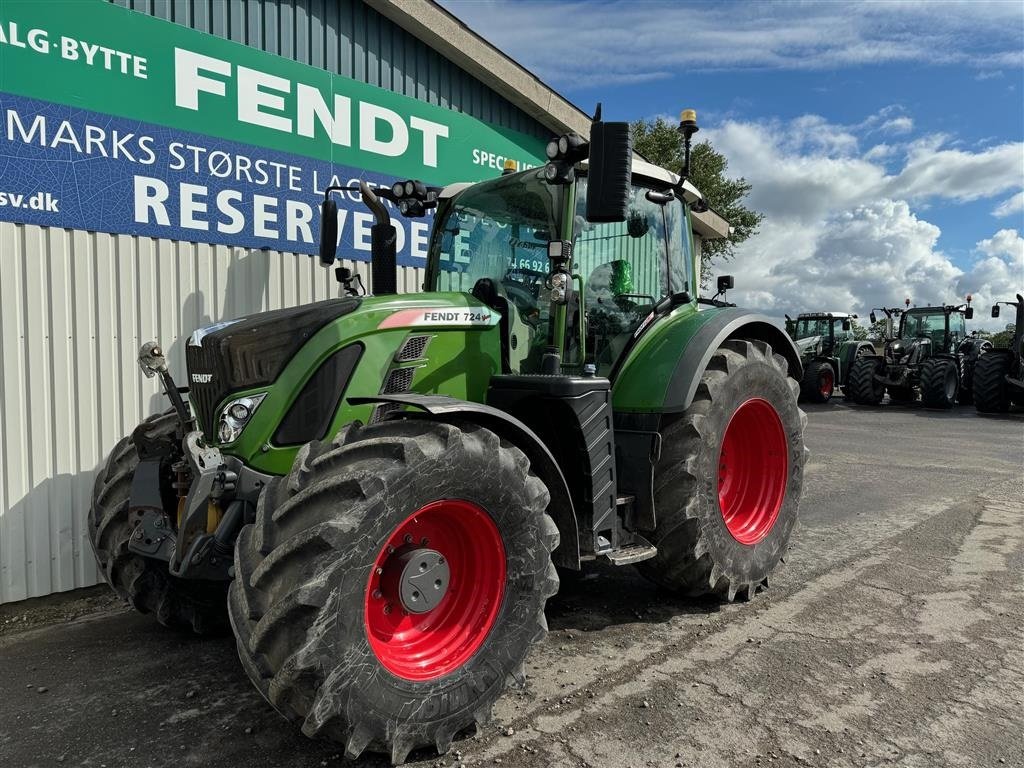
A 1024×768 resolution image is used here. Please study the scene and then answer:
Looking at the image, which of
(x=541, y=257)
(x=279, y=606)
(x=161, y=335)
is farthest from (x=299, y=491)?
(x=161, y=335)

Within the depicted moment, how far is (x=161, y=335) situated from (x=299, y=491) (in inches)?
117

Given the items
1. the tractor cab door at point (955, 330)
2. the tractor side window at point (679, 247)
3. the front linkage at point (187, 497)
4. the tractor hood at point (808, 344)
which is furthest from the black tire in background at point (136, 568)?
the tractor cab door at point (955, 330)

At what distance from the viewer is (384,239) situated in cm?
438

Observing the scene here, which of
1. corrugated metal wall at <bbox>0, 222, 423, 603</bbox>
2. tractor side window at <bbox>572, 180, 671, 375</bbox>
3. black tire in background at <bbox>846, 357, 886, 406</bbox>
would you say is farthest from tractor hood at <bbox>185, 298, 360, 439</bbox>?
black tire in background at <bbox>846, 357, 886, 406</bbox>

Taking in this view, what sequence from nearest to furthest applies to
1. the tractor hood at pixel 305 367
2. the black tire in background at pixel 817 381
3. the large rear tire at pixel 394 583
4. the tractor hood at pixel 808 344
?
1. the large rear tire at pixel 394 583
2. the tractor hood at pixel 305 367
3. the black tire in background at pixel 817 381
4. the tractor hood at pixel 808 344

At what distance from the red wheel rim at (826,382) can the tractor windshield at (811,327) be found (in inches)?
72.4

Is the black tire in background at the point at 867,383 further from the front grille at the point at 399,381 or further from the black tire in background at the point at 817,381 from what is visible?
the front grille at the point at 399,381

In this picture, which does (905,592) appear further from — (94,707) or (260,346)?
(94,707)

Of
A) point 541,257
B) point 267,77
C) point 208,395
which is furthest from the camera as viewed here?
point 267,77

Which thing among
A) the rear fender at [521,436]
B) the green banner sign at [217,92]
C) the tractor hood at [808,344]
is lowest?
the rear fender at [521,436]

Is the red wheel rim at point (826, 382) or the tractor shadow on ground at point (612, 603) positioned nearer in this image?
the tractor shadow on ground at point (612, 603)

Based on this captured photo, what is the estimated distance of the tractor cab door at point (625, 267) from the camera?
3.96 metres

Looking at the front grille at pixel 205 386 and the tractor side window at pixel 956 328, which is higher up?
the tractor side window at pixel 956 328

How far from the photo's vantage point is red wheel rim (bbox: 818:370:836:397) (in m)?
19.1
